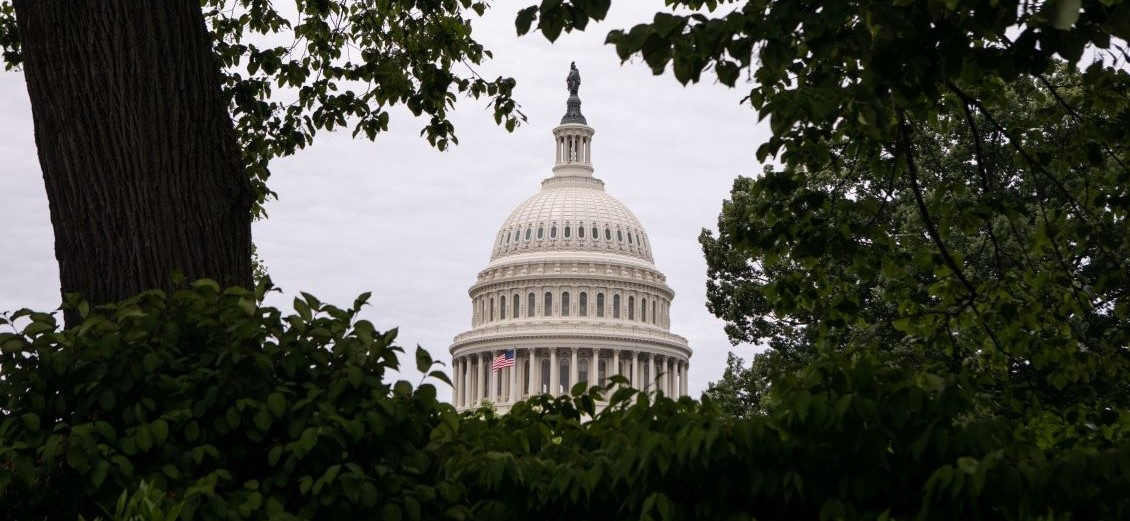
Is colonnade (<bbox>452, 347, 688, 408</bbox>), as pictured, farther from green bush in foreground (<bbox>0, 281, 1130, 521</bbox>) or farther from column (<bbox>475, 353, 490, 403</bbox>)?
green bush in foreground (<bbox>0, 281, 1130, 521</bbox>)

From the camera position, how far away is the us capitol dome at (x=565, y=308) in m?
149

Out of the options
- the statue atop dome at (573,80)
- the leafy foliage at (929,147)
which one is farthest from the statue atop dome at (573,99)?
the leafy foliage at (929,147)

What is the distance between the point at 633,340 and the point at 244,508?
142 metres

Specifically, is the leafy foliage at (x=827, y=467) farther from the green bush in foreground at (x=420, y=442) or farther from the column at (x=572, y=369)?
the column at (x=572, y=369)

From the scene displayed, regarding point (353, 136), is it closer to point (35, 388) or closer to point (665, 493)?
point (35, 388)

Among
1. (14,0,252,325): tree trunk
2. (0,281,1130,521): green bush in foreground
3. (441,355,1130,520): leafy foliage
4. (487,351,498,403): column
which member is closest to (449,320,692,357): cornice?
(487,351,498,403): column

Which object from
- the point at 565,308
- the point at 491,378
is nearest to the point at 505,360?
the point at 491,378

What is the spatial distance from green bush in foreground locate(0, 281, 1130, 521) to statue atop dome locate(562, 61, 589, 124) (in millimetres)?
160686

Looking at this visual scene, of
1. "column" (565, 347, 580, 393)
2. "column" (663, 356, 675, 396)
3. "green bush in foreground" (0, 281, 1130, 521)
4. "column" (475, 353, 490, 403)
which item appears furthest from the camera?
"column" (475, 353, 490, 403)

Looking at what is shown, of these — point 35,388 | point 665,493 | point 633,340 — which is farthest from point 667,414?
point 633,340

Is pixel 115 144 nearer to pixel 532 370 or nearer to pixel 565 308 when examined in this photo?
pixel 532 370

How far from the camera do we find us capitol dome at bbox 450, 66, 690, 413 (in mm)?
149000

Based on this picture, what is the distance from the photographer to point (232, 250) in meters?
9.67

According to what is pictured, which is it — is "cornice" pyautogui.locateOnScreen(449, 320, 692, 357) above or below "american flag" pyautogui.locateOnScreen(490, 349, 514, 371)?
above
